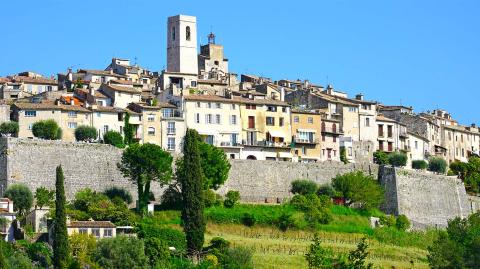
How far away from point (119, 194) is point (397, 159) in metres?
27.0

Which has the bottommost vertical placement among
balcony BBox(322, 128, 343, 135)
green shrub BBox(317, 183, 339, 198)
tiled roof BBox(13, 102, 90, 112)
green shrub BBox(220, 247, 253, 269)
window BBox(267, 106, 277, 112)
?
green shrub BBox(220, 247, 253, 269)

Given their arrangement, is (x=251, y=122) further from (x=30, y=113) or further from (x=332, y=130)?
(x=30, y=113)

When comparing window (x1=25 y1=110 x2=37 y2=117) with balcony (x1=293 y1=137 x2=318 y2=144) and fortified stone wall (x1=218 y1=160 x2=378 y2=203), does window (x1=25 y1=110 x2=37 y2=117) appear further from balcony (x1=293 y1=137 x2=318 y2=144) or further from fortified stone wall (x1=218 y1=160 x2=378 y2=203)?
balcony (x1=293 y1=137 x2=318 y2=144)

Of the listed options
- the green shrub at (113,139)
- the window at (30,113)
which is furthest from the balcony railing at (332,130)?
the window at (30,113)

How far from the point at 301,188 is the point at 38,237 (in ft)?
77.4

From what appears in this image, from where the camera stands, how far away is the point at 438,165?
106m

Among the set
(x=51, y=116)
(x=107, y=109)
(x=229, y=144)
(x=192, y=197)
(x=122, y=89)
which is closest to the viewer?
(x=192, y=197)

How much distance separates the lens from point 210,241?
7556cm

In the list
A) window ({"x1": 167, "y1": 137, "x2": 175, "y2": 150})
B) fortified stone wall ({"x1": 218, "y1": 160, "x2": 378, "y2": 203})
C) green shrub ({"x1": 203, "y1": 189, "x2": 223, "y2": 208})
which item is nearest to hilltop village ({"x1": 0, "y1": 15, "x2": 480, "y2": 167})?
window ({"x1": 167, "y1": 137, "x2": 175, "y2": 150})

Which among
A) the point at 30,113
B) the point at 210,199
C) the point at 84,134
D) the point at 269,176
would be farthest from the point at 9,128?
the point at 269,176

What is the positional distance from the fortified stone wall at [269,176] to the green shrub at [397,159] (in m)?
7.93

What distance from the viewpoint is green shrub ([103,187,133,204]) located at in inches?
3212

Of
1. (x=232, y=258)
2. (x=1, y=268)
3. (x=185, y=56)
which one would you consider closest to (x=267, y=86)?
(x=185, y=56)

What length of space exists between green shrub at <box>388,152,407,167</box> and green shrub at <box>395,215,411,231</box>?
458 inches
